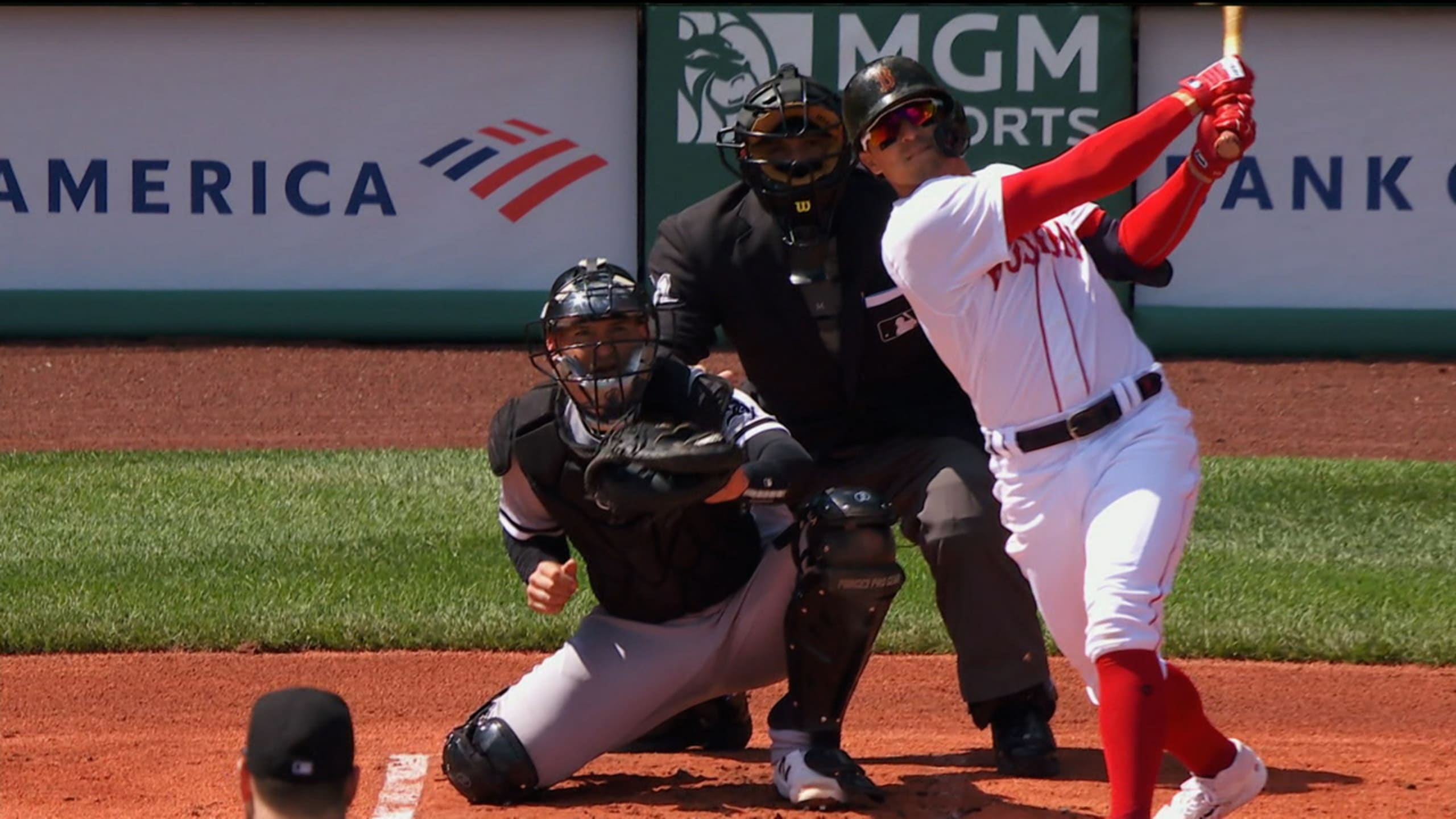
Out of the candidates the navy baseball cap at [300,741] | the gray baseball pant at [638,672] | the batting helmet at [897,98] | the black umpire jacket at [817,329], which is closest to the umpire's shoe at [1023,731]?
the gray baseball pant at [638,672]

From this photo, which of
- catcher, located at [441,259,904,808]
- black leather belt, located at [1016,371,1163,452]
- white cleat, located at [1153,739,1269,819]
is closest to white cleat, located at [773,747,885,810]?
catcher, located at [441,259,904,808]

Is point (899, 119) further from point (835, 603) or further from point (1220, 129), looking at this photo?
point (835, 603)

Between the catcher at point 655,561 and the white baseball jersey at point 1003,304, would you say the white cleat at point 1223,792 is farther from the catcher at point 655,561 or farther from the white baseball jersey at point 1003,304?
the white baseball jersey at point 1003,304

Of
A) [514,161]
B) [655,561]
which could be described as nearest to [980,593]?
[655,561]

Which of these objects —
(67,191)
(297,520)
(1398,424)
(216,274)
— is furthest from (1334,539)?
(67,191)

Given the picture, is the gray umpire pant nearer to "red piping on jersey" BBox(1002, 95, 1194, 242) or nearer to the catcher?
the catcher
